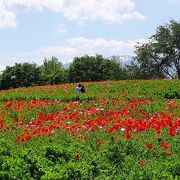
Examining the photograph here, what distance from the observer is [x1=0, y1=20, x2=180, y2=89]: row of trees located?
5909 cm

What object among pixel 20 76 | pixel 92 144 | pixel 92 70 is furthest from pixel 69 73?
pixel 92 144

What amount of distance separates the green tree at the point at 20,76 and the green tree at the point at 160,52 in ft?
48.3

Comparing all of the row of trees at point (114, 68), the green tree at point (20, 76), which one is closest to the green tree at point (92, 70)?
the row of trees at point (114, 68)

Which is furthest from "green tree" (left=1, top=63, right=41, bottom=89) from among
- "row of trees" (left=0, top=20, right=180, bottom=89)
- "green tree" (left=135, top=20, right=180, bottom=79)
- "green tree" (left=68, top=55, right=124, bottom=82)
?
"green tree" (left=135, top=20, right=180, bottom=79)

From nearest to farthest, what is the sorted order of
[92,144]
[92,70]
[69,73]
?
1. [92,144]
2. [92,70]
3. [69,73]

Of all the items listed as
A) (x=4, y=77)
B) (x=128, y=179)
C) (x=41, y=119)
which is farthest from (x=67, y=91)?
(x=4, y=77)

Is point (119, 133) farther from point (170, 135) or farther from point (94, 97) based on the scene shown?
point (94, 97)

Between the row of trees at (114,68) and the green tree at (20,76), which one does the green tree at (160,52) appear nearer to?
the row of trees at (114,68)

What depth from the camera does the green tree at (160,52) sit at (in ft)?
195

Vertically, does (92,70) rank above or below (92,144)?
above

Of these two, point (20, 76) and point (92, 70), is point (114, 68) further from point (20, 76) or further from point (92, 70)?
point (20, 76)

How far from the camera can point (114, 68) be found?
60.6m

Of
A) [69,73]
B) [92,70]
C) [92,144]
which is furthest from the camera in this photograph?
[69,73]

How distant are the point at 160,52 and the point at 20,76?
65.3ft
